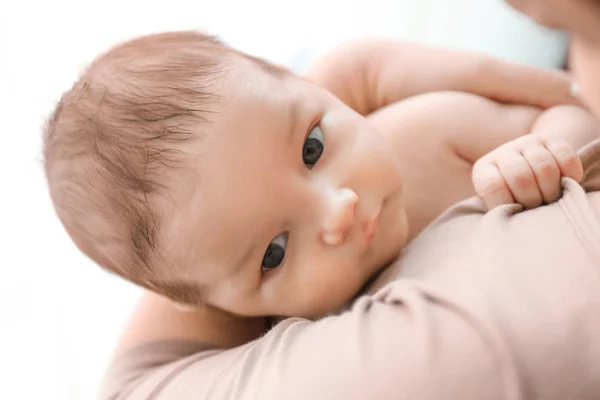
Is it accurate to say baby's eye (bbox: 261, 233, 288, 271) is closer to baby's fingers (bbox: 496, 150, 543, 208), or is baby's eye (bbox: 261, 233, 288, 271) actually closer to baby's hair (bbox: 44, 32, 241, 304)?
baby's hair (bbox: 44, 32, 241, 304)

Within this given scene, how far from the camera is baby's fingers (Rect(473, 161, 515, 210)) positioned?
66 cm

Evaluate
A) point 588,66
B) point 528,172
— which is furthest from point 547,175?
point 588,66

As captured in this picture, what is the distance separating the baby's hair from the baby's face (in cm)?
3

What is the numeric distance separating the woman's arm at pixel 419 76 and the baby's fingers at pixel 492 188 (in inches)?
14.6

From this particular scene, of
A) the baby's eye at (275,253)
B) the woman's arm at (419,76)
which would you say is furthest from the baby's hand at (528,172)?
the woman's arm at (419,76)

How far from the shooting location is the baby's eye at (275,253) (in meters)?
0.73

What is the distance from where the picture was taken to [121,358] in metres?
0.82

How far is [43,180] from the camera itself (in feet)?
3.24

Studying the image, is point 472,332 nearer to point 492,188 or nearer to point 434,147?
point 492,188

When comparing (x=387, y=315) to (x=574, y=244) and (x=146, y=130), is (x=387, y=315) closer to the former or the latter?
(x=574, y=244)

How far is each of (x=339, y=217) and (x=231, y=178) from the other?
13cm

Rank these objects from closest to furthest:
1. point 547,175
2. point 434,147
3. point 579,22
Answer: point 579,22 → point 547,175 → point 434,147

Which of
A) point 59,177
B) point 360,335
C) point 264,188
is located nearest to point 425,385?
point 360,335

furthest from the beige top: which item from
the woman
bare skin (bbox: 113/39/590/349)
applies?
bare skin (bbox: 113/39/590/349)
